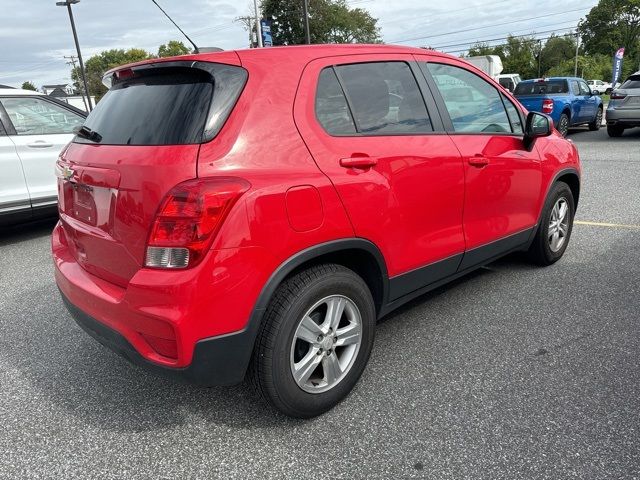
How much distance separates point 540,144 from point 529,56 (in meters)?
75.3

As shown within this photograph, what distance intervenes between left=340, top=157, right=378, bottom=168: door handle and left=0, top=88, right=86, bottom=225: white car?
4779 mm

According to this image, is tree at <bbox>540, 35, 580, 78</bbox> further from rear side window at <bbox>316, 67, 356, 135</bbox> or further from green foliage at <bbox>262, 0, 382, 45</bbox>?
rear side window at <bbox>316, 67, 356, 135</bbox>

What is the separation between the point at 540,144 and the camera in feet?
12.5

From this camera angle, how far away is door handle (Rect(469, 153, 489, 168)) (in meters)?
3.05

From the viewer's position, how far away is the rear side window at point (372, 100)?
7.93ft

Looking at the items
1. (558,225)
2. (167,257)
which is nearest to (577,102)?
(558,225)

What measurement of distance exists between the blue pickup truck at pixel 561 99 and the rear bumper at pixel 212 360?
13325mm

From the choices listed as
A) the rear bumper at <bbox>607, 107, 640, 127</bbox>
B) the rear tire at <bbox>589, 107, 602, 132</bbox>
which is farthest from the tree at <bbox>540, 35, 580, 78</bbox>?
Answer: the rear bumper at <bbox>607, 107, 640, 127</bbox>

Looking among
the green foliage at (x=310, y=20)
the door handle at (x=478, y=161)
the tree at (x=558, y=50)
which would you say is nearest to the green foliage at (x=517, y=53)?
the tree at (x=558, y=50)

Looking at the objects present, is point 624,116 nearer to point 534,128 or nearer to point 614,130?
point 614,130

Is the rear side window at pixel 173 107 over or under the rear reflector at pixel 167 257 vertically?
over

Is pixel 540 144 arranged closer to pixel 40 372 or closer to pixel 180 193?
pixel 180 193

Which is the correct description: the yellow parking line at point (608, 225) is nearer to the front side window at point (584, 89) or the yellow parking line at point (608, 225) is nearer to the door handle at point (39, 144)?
the door handle at point (39, 144)

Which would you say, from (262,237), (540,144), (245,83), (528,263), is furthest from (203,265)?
(528,263)
